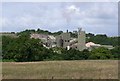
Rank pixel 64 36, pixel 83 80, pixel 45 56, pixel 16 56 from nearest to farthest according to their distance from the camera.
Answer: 1. pixel 83 80
2. pixel 16 56
3. pixel 45 56
4. pixel 64 36

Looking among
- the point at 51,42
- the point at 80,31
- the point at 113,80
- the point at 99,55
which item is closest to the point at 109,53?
the point at 99,55

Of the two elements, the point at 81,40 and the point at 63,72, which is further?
the point at 81,40

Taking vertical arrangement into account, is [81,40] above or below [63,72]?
below

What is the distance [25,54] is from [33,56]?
5.42ft

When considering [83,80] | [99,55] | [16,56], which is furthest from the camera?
[99,55]

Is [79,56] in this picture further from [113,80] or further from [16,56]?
[113,80]

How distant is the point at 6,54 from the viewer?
168 feet

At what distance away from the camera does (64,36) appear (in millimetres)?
119875

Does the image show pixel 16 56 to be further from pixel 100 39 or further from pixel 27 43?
pixel 100 39

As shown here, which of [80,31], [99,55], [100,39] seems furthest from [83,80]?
[100,39]

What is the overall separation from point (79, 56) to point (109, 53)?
862 centimetres

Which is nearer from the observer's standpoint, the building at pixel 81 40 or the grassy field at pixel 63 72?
the grassy field at pixel 63 72

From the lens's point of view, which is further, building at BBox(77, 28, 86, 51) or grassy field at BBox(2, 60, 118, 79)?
building at BBox(77, 28, 86, 51)

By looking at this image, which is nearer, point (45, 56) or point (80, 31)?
point (45, 56)
